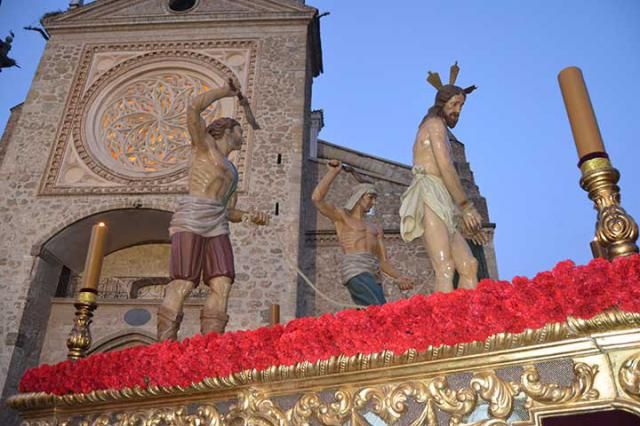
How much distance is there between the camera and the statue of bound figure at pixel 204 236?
322cm

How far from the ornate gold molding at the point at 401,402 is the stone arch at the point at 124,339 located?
7882mm

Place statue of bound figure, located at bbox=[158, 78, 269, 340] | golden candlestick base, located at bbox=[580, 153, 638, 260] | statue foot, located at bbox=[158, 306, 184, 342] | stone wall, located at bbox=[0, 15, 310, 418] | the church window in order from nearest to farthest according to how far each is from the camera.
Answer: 1. golden candlestick base, located at bbox=[580, 153, 638, 260]
2. statue foot, located at bbox=[158, 306, 184, 342]
3. statue of bound figure, located at bbox=[158, 78, 269, 340]
4. stone wall, located at bbox=[0, 15, 310, 418]
5. the church window

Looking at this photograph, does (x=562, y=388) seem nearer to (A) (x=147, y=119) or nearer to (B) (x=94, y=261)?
(B) (x=94, y=261)

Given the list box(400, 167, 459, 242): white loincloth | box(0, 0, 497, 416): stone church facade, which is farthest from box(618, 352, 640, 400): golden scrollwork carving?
box(0, 0, 497, 416): stone church facade

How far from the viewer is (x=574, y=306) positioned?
1454 millimetres

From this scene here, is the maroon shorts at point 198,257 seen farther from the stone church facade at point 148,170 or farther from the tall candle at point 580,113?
the stone church facade at point 148,170

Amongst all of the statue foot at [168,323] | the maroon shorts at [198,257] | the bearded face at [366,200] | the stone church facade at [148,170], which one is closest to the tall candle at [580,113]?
the maroon shorts at [198,257]

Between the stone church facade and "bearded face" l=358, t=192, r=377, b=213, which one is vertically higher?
the stone church facade

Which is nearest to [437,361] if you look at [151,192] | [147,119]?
[151,192]

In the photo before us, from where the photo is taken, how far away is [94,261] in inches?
117

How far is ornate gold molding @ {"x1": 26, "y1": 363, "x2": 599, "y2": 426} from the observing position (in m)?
1.44

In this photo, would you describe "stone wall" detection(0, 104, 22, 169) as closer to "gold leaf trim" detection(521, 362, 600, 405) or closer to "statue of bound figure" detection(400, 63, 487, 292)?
"statue of bound figure" detection(400, 63, 487, 292)

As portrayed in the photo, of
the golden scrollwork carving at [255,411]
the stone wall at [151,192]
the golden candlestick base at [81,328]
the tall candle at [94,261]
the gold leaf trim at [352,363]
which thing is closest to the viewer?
the gold leaf trim at [352,363]

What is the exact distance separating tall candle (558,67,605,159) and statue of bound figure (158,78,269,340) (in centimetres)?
224
